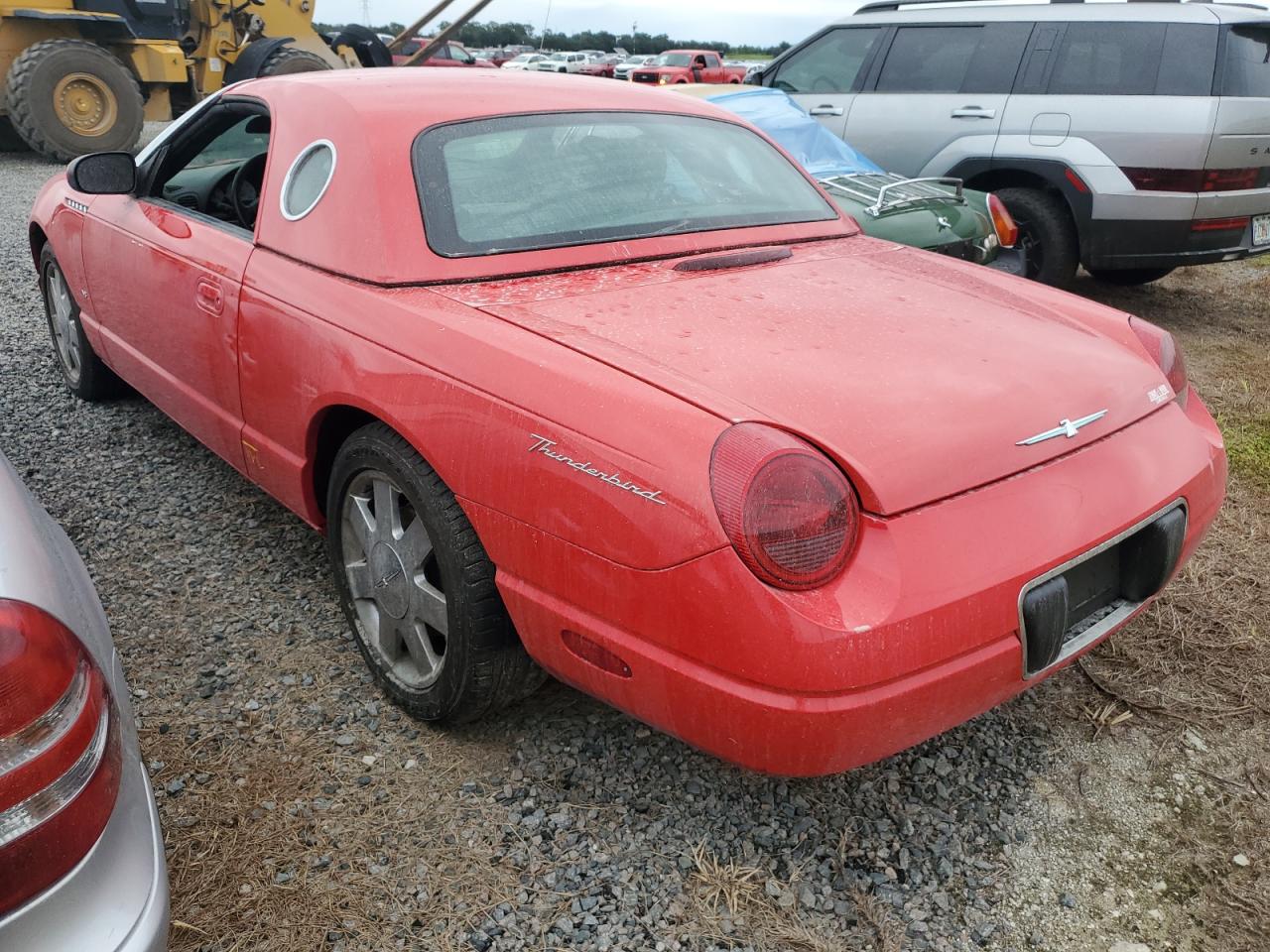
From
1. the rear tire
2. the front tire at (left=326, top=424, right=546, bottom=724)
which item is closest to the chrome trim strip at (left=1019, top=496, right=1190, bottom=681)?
the front tire at (left=326, top=424, right=546, bottom=724)

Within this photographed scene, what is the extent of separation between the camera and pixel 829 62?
24.2ft

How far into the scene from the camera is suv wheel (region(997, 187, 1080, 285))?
6.16m

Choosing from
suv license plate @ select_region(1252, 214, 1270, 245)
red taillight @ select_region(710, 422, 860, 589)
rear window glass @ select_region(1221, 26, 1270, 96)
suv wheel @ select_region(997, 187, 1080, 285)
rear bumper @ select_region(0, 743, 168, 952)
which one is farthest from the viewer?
suv wheel @ select_region(997, 187, 1080, 285)

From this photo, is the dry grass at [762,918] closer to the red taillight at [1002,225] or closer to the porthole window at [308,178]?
the porthole window at [308,178]

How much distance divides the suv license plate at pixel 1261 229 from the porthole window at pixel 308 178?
5.58m

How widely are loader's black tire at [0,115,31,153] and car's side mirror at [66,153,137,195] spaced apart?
34.2ft

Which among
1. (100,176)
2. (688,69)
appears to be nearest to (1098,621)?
(100,176)

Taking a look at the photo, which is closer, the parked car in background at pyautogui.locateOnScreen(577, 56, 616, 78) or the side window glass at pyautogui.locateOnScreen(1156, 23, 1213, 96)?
the side window glass at pyautogui.locateOnScreen(1156, 23, 1213, 96)

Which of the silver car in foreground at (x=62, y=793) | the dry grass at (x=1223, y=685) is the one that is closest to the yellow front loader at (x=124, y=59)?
the dry grass at (x=1223, y=685)

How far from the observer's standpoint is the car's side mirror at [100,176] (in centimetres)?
318

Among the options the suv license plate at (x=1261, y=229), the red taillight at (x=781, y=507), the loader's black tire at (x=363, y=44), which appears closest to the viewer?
the red taillight at (x=781, y=507)

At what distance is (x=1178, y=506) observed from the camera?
82.0 inches

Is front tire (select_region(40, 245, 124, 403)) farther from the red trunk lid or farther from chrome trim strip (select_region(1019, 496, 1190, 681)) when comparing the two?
chrome trim strip (select_region(1019, 496, 1190, 681))

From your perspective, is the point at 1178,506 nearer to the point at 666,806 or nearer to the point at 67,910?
the point at 666,806
